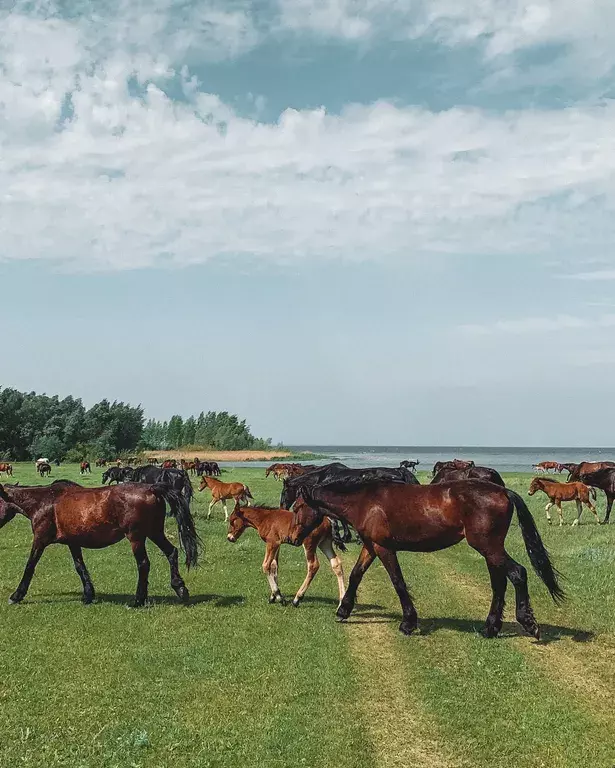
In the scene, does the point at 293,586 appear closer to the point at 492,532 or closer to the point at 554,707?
the point at 492,532

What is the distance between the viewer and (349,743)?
678 centimetres

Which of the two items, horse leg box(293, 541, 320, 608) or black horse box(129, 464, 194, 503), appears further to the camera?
black horse box(129, 464, 194, 503)

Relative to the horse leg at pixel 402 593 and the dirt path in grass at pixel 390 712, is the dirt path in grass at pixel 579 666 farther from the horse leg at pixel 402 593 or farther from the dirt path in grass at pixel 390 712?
the dirt path in grass at pixel 390 712

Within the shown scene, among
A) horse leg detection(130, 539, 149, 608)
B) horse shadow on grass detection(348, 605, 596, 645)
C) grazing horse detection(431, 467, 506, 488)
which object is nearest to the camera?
horse shadow on grass detection(348, 605, 596, 645)

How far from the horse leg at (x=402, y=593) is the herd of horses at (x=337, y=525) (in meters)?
0.01

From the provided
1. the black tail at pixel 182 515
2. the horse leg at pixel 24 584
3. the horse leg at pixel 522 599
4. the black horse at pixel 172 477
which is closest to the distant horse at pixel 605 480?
the black horse at pixel 172 477

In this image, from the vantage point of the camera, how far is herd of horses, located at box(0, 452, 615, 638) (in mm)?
10695

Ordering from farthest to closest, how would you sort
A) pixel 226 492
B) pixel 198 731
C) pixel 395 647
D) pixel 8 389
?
pixel 8 389, pixel 226 492, pixel 395 647, pixel 198 731

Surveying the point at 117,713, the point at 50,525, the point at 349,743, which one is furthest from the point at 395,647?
the point at 50,525

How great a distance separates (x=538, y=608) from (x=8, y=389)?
99253 millimetres

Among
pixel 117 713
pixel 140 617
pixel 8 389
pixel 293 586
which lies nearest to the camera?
pixel 117 713

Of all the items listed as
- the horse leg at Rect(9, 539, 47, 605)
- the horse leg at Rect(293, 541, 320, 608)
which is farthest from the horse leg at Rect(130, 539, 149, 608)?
the horse leg at Rect(293, 541, 320, 608)

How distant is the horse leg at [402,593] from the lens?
10.7 m

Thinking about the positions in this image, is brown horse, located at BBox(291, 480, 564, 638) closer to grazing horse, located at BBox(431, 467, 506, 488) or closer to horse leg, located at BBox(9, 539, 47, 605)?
horse leg, located at BBox(9, 539, 47, 605)
